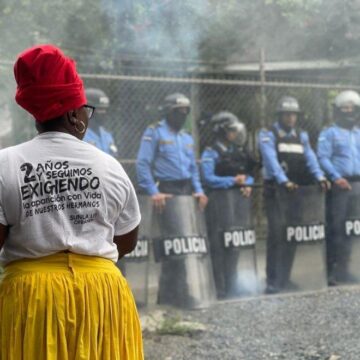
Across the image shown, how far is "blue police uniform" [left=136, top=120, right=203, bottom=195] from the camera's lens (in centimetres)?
725

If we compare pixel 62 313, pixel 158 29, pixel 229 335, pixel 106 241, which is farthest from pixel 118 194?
pixel 158 29

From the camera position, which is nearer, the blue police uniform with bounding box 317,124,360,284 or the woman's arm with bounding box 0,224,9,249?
the woman's arm with bounding box 0,224,9,249

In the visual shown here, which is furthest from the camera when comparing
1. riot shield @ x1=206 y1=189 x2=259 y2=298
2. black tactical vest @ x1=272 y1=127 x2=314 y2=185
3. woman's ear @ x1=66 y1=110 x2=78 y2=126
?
black tactical vest @ x1=272 y1=127 x2=314 y2=185

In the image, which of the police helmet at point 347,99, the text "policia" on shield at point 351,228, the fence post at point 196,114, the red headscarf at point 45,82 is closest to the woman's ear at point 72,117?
the red headscarf at point 45,82

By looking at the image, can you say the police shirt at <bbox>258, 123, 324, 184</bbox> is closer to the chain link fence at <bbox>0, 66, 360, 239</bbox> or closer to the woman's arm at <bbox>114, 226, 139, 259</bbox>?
the chain link fence at <bbox>0, 66, 360, 239</bbox>

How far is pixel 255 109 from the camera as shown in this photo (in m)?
10.1

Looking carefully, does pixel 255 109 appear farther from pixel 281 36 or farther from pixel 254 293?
pixel 254 293

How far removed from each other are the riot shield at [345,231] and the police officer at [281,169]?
0.40m

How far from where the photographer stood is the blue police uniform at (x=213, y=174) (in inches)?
303

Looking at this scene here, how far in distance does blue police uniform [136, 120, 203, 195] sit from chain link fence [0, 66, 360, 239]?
62cm

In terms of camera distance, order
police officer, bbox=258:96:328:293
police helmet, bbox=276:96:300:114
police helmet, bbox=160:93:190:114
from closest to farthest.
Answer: police helmet, bbox=160:93:190:114 → police officer, bbox=258:96:328:293 → police helmet, bbox=276:96:300:114

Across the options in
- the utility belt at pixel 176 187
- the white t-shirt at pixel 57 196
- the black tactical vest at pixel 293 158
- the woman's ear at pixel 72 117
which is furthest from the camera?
the black tactical vest at pixel 293 158

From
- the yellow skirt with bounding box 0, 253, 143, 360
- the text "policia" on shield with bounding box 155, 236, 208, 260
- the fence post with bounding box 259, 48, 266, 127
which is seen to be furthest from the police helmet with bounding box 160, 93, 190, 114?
the yellow skirt with bounding box 0, 253, 143, 360

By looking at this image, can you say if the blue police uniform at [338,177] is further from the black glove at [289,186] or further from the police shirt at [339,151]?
the black glove at [289,186]
